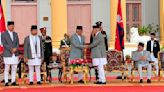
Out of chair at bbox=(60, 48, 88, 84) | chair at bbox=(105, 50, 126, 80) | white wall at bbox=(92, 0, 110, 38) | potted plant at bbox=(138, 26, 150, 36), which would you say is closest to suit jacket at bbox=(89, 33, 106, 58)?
chair at bbox=(60, 48, 88, 84)

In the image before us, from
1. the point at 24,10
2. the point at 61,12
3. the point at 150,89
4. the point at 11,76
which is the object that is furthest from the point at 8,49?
the point at 24,10

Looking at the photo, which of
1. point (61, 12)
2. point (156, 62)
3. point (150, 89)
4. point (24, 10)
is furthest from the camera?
point (24, 10)

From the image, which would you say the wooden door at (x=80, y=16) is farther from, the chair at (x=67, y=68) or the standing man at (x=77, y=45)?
the standing man at (x=77, y=45)

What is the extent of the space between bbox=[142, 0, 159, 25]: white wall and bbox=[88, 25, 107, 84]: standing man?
14.5m

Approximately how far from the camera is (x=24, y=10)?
31984mm

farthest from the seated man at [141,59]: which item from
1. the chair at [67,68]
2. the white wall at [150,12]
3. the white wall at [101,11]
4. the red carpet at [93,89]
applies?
the white wall at [150,12]

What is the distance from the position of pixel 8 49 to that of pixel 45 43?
4.99 ft

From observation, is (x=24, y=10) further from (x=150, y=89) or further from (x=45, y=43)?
(x=150, y=89)

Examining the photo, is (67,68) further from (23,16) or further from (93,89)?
(23,16)

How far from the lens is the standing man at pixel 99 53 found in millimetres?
18125

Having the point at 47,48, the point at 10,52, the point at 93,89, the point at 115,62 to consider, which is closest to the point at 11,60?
the point at 10,52

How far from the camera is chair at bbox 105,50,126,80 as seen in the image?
63.1ft

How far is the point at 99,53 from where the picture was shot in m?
18.2

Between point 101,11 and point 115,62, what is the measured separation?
1335cm
